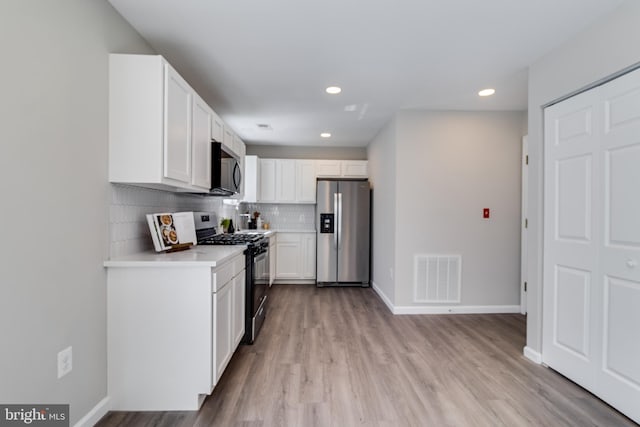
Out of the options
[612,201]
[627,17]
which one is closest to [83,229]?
[612,201]

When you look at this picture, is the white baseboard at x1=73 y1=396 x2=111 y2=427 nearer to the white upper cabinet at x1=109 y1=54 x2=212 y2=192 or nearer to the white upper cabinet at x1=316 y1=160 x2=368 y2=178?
the white upper cabinet at x1=109 y1=54 x2=212 y2=192

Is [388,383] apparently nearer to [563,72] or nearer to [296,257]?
[563,72]

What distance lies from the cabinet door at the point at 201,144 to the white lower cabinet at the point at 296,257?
2.79 metres

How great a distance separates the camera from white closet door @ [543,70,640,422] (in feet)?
6.39

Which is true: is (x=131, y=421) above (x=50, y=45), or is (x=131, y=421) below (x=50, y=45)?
below

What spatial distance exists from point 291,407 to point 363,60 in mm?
2544

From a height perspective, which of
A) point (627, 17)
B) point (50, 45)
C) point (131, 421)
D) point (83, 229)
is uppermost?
point (627, 17)

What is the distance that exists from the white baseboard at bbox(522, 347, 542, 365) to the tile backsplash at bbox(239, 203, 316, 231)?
13.0 ft

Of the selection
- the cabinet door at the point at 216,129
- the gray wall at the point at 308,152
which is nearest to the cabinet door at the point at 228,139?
the cabinet door at the point at 216,129

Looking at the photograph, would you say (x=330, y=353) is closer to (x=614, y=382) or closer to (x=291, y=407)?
(x=291, y=407)

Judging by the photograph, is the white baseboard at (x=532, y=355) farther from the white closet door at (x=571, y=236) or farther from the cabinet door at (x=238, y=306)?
the cabinet door at (x=238, y=306)

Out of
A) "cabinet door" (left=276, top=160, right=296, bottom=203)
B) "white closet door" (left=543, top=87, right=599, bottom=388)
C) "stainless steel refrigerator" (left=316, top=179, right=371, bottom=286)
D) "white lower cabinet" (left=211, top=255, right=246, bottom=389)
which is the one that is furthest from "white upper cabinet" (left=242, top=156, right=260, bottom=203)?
"white closet door" (left=543, top=87, right=599, bottom=388)

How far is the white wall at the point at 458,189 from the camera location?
155 inches

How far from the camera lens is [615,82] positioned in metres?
2.04
